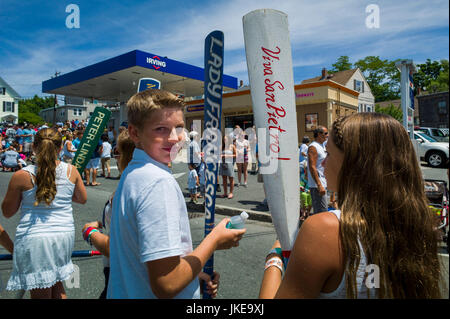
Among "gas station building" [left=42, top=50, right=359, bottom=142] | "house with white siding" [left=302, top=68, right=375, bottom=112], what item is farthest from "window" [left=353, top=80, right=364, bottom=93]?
"gas station building" [left=42, top=50, right=359, bottom=142]

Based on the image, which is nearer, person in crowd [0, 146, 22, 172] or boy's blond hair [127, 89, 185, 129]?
boy's blond hair [127, 89, 185, 129]

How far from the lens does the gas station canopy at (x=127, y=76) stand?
15.1 meters

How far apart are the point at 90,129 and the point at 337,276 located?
3.12 metres

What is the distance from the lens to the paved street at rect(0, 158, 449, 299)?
307 centimetres

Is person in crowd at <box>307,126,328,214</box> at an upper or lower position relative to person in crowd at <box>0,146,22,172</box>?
lower

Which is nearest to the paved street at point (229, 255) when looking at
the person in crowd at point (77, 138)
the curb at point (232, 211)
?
the curb at point (232, 211)

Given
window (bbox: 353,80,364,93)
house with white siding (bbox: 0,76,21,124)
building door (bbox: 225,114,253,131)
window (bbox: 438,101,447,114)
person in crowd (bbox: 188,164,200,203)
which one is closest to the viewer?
window (bbox: 438,101,447,114)

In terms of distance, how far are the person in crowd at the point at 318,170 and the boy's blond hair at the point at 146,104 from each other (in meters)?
4.10

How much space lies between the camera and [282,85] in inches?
80.8

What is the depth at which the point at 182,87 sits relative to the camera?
20.9m

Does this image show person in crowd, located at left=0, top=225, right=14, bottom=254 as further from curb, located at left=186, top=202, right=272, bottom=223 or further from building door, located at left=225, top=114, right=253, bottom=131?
building door, located at left=225, top=114, right=253, bottom=131

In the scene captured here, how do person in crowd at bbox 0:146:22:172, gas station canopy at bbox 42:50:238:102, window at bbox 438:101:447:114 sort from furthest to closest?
gas station canopy at bbox 42:50:238:102
person in crowd at bbox 0:146:22:172
window at bbox 438:101:447:114
